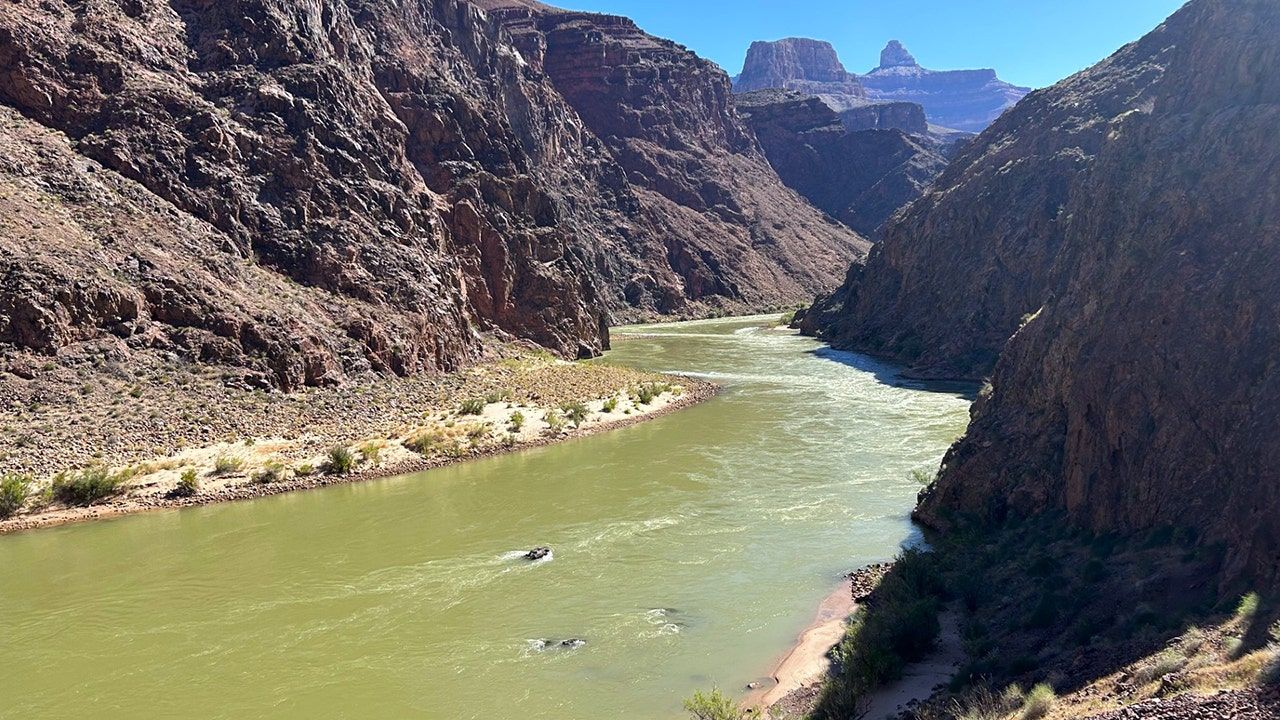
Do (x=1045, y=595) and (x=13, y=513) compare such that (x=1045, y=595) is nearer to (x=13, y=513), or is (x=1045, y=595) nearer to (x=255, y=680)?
(x=255, y=680)

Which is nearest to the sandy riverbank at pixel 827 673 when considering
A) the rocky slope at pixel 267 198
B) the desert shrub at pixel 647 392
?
the desert shrub at pixel 647 392

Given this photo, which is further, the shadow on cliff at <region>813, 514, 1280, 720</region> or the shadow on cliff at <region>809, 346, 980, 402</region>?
the shadow on cliff at <region>809, 346, 980, 402</region>

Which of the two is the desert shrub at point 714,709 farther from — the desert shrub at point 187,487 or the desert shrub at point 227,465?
the desert shrub at point 227,465

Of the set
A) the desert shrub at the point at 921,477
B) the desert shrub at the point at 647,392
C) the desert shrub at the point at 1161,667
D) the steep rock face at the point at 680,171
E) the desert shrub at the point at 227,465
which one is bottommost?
the desert shrub at the point at 921,477

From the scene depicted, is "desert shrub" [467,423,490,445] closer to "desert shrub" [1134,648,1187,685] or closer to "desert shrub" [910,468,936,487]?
"desert shrub" [910,468,936,487]

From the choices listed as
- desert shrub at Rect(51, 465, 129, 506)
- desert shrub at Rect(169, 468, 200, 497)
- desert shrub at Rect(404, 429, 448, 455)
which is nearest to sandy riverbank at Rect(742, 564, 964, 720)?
desert shrub at Rect(404, 429, 448, 455)

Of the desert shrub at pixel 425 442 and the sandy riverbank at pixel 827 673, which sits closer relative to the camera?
the sandy riverbank at pixel 827 673

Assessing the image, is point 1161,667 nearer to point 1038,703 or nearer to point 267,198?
point 1038,703
